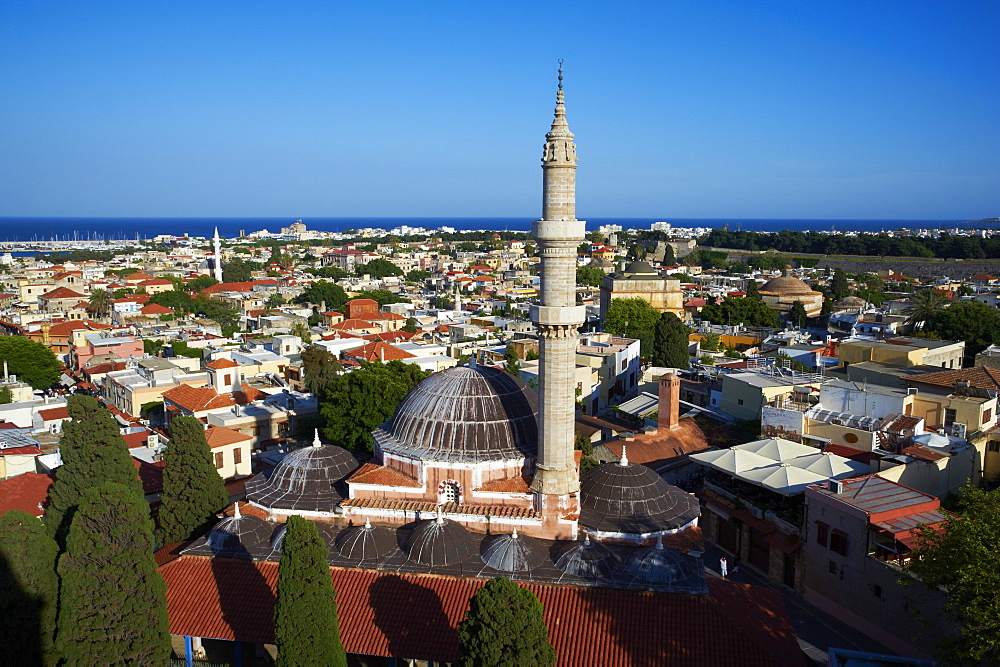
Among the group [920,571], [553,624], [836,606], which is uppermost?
[920,571]

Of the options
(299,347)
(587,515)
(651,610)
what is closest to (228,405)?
(299,347)

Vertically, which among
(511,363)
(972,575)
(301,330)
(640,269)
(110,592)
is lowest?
(301,330)

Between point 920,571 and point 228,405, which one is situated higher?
point 920,571

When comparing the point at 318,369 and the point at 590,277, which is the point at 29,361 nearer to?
the point at 318,369

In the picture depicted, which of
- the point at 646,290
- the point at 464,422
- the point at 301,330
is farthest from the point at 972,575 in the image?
the point at 646,290

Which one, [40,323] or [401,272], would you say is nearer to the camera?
[40,323]

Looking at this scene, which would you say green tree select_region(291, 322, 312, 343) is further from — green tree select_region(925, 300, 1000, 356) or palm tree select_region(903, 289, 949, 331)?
green tree select_region(925, 300, 1000, 356)

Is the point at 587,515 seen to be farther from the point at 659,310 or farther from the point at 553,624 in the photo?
the point at 659,310
